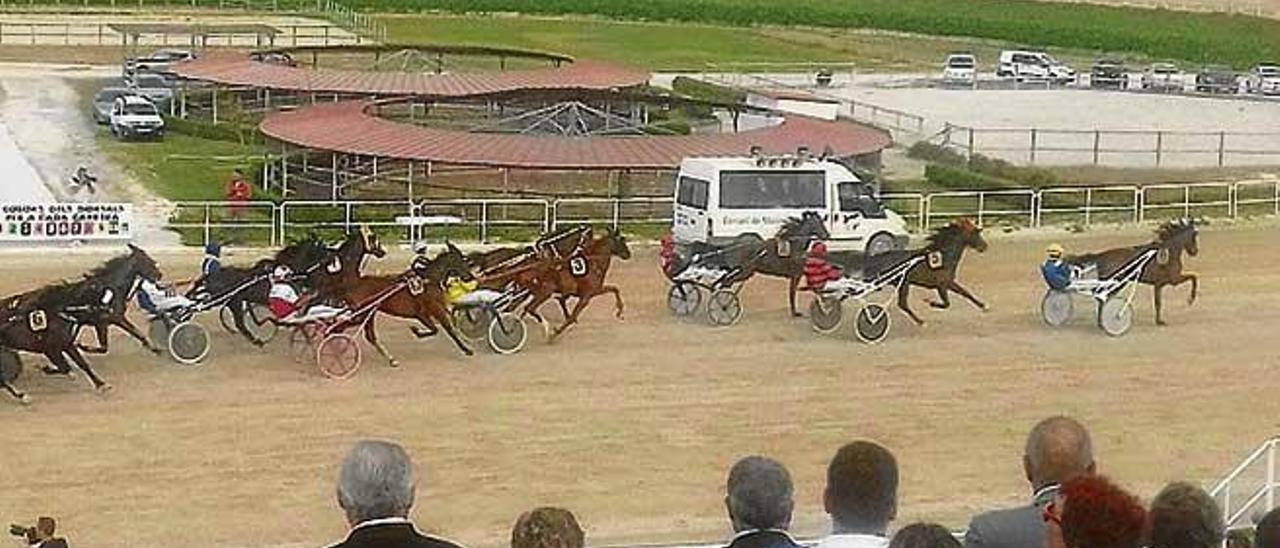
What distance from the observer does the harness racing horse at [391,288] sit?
1772 centimetres

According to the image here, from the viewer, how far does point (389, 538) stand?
5.87 metres

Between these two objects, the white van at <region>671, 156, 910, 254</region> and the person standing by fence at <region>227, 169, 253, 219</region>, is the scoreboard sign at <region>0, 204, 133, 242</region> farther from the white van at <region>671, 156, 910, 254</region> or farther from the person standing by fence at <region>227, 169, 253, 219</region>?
the white van at <region>671, 156, 910, 254</region>

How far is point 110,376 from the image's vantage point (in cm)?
1736

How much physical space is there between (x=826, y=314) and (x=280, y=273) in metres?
5.13

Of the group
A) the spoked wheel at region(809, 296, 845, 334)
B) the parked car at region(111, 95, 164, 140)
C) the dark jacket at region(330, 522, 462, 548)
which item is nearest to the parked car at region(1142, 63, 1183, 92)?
the parked car at region(111, 95, 164, 140)

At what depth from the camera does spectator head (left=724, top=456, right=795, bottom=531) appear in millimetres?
6258

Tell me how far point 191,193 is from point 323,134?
6.89 ft

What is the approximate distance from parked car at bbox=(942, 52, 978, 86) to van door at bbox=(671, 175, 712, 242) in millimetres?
33040

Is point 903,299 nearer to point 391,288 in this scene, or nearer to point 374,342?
point 391,288

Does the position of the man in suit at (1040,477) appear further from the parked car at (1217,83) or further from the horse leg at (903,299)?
the parked car at (1217,83)

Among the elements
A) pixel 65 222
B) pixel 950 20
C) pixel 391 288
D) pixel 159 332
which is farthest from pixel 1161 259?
pixel 950 20

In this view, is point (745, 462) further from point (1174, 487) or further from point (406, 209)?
point (406, 209)

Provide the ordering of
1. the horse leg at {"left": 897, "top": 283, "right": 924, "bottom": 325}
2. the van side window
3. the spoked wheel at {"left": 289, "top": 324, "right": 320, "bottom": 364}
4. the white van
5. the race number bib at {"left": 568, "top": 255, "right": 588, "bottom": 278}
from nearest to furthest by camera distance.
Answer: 1. the spoked wheel at {"left": 289, "top": 324, "right": 320, "bottom": 364}
2. the race number bib at {"left": 568, "top": 255, "right": 588, "bottom": 278}
3. the horse leg at {"left": 897, "top": 283, "right": 924, "bottom": 325}
4. the white van
5. the van side window

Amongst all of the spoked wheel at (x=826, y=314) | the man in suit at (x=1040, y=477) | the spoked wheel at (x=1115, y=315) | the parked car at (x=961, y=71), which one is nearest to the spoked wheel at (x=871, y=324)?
the spoked wheel at (x=826, y=314)
